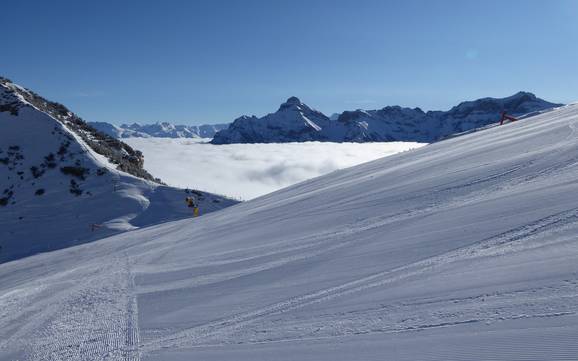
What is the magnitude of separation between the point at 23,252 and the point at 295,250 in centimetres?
1862

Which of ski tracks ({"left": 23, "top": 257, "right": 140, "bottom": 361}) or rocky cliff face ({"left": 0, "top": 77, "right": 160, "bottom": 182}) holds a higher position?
rocky cliff face ({"left": 0, "top": 77, "right": 160, "bottom": 182})

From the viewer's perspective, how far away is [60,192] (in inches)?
1054

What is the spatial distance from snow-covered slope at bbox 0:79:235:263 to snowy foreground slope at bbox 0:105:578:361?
13.1m

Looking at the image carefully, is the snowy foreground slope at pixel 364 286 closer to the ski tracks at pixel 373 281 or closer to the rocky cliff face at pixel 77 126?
the ski tracks at pixel 373 281

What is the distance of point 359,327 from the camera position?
5.00 metres

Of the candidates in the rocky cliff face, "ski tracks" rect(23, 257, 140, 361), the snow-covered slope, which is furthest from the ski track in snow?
the rocky cliff face

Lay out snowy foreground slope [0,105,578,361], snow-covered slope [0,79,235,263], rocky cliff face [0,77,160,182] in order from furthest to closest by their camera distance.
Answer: rocky cliff face [0,77,160,182] → snow-covered slope [0,79,235,263] → snowy foreground slope [0,105,578,361]

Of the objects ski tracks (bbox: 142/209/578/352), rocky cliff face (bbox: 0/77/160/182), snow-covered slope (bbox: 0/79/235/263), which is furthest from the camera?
rocky cliff face (bbox: 0/77/160/182)

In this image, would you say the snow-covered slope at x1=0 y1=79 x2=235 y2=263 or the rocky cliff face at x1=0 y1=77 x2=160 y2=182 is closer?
the snow-covered slope at x1=0 y1=79 x2=235 y2=263

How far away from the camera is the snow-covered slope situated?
23.2 metres

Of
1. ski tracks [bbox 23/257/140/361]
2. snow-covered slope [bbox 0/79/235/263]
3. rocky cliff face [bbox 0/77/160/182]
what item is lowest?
ski tracks [bbox 23/257/140/361]

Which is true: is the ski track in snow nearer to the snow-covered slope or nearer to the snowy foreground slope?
the snowy foreground slope

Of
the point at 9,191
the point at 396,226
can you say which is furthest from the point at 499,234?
the point at 9,191

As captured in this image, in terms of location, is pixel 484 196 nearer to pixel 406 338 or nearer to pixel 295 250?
pixel 295 250
